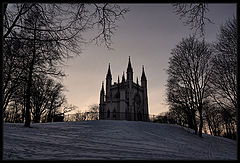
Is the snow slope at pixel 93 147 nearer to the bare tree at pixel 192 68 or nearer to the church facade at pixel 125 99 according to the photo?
the bare tree at pixel 192 68

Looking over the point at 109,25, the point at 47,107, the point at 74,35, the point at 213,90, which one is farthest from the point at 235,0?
the point at 47,107

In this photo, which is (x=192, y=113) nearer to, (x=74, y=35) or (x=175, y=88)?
(x=175, y=88)

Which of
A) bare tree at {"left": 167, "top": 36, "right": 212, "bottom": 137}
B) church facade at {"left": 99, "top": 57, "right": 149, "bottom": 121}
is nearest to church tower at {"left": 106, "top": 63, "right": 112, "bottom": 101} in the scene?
church facade at {"left": 99, "top": 57, "right": 149, "bottom": 121}

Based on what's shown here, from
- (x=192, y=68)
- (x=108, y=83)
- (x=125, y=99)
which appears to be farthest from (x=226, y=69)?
(x=108, y=83)

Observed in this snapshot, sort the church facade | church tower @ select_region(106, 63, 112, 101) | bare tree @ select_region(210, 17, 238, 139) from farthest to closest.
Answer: church tower @ select_region(106, 63, 112, 101), the church facade, bare tree @ select_region(210, 17, 238, 139)

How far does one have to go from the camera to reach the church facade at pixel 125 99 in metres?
42.3

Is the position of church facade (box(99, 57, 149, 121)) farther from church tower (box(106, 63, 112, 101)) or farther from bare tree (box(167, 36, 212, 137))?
bare tree (box(167, 36, 212, 137))

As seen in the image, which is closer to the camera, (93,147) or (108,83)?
(93,147)

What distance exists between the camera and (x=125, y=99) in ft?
140

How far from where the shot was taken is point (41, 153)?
481 cm

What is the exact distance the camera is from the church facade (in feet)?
139

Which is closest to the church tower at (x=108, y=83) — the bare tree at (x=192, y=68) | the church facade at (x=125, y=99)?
the church facade at (x=125, y=99)

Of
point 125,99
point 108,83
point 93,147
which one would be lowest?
point 93,147

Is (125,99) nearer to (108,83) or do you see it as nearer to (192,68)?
(108,83)
